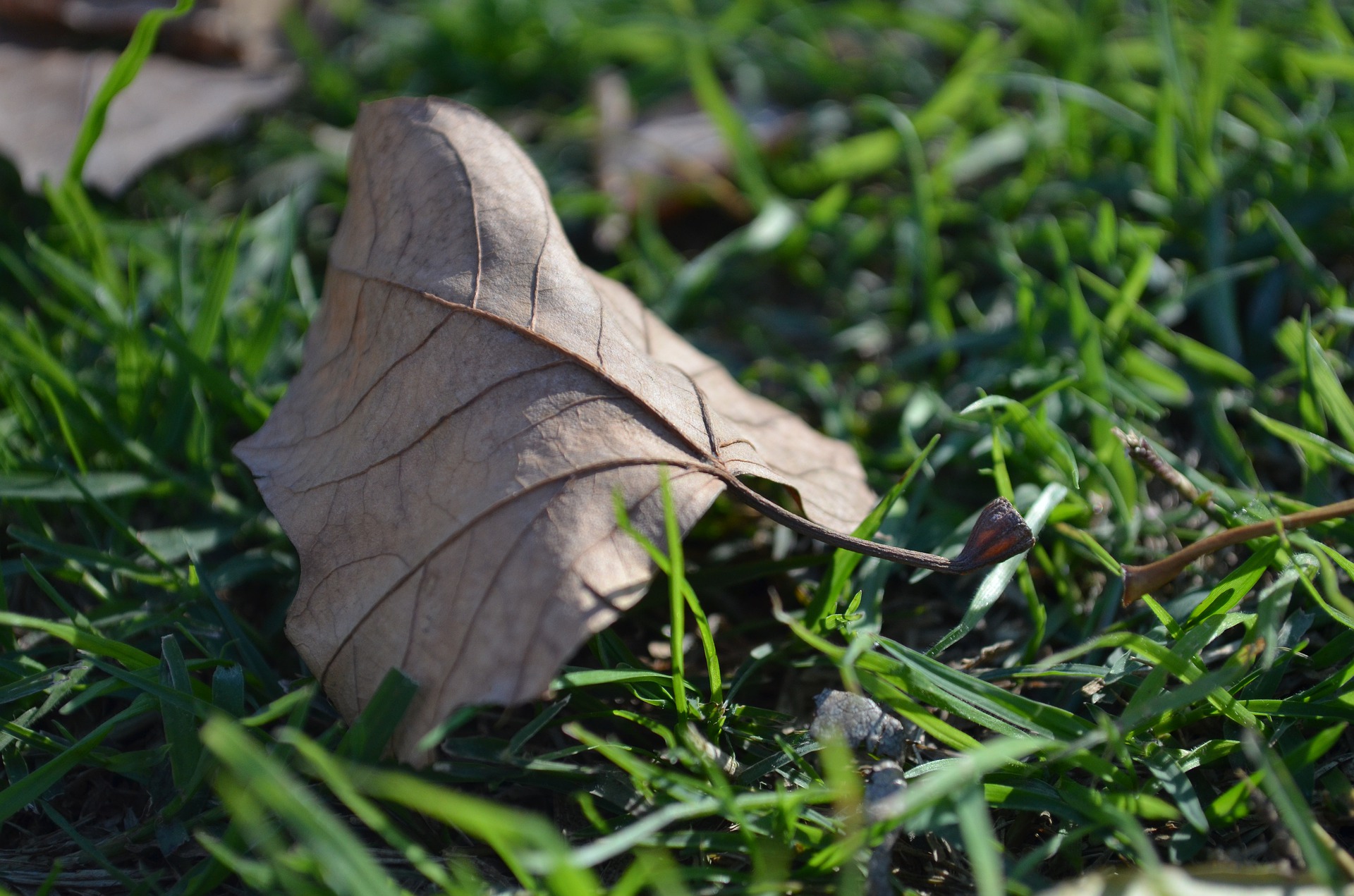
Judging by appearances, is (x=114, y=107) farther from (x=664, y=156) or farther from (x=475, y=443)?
(x=475, y=443)

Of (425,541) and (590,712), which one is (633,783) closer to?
(590,712)

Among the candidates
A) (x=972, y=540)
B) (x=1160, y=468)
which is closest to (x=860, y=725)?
(x=972, y=540)

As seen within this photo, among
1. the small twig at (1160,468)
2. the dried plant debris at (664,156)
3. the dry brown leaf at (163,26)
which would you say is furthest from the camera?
the dry brown leaf at (163,26)

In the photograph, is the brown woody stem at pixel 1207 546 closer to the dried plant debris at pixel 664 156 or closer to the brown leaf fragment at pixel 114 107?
the dried plant debris at pixel 664 156

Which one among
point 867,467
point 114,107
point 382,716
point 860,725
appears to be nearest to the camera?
point 382,716

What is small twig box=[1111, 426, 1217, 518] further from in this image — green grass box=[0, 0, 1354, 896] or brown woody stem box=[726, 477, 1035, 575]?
brown woody stem box=[726, 477, 1035, 575]

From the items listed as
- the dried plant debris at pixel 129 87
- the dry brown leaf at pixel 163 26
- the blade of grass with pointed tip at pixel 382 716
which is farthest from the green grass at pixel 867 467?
the dry brown leaf at pixel 163 26
